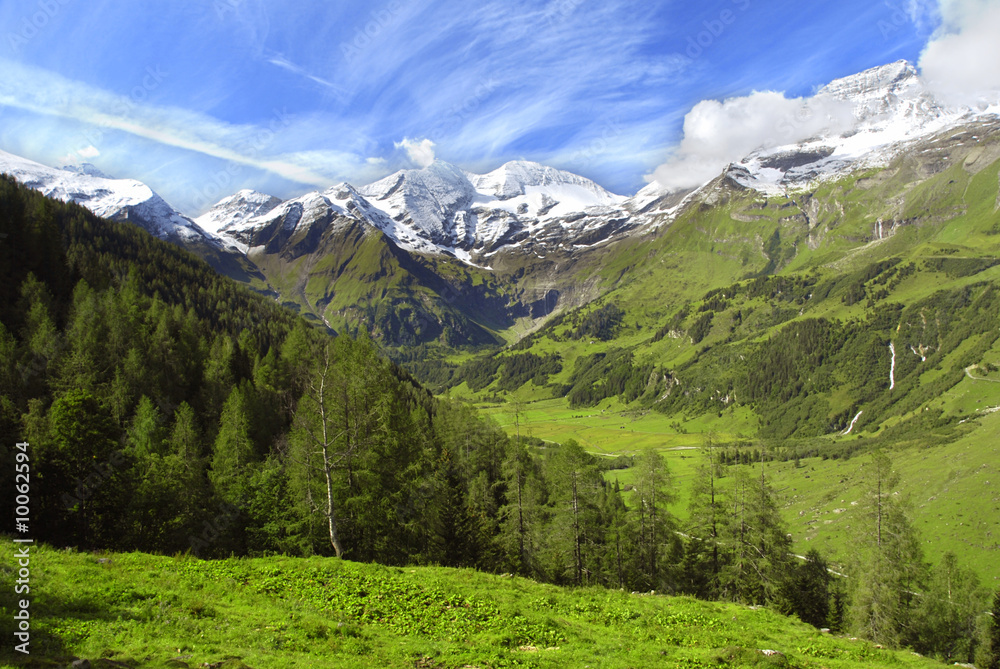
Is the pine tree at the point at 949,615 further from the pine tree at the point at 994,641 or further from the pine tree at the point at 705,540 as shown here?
the pine tree at the point at 705,540

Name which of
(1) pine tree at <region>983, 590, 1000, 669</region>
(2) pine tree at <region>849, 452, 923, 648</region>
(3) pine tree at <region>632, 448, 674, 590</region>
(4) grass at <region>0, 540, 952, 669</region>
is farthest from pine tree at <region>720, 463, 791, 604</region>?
(1) pine tree at <region>983, 590, 1000, 669</region>

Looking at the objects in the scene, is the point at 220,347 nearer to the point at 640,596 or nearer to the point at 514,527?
the point at 514,527

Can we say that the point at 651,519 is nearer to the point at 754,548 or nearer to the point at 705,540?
the point at 705,540

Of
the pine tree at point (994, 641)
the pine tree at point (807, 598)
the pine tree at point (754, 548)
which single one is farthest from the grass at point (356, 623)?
the pine tree at point (994, 641)

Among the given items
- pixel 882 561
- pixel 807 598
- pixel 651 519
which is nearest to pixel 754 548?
pixel 651 519

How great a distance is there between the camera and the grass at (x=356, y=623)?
582 inches

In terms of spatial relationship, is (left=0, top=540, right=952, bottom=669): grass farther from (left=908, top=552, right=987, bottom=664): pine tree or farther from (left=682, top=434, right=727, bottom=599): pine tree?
(left=908, top=552, right=987, bottom=664): pine tree

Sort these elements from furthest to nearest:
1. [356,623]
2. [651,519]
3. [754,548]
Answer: [651,519], [754,548], [356,623]

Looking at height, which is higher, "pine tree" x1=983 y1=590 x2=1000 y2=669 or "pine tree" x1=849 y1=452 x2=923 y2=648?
"pine tree" x1=849 y1=452 x2=923 y2=648

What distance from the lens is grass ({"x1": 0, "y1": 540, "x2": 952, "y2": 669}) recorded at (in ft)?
48.5

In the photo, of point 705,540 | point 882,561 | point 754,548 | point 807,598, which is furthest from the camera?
point 705,540

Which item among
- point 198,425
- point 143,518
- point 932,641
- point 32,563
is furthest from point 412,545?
point 932,641

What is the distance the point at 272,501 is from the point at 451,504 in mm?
18129

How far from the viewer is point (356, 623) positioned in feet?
64.3
